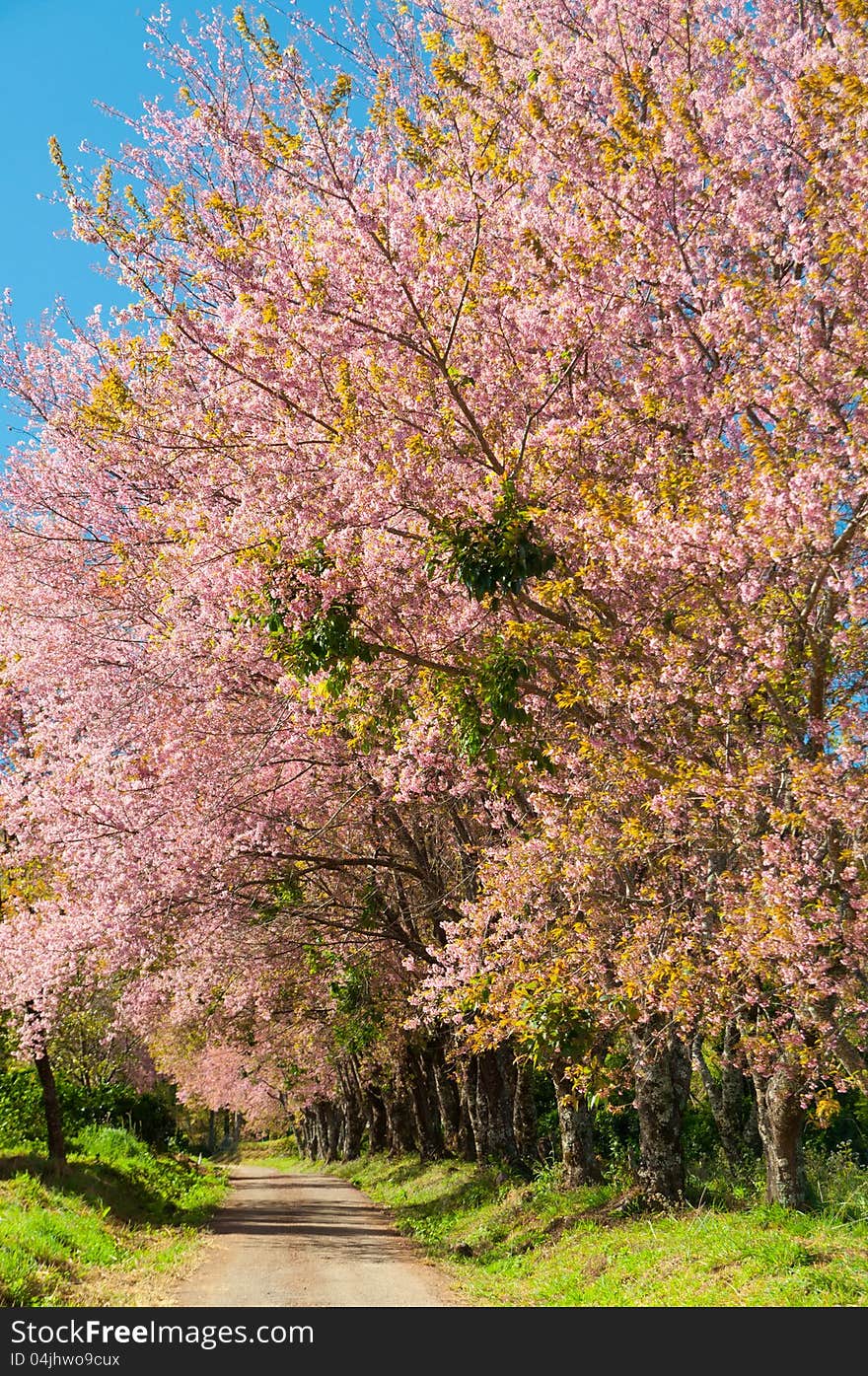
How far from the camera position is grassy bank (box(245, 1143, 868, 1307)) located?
870 cm

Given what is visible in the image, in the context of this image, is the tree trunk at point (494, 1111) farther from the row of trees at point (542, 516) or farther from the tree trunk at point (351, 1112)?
the tree trunk at point (351, 1112)

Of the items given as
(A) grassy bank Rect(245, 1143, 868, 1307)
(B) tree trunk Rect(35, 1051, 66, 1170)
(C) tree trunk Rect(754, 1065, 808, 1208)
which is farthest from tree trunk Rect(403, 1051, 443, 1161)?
(C) tree trunk Rect(754, 1065, 808, 1208)

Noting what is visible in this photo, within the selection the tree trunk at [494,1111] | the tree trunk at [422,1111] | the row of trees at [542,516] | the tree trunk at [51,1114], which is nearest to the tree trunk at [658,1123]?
the row of trees at [542,516]

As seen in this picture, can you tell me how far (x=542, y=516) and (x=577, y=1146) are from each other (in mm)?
11765

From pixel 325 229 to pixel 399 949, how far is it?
14.7 metres

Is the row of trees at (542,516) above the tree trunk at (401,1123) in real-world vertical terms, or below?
above

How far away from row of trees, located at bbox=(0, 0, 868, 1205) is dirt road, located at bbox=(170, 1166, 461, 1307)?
131 inches

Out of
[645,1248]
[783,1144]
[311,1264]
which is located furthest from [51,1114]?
[783,1144]

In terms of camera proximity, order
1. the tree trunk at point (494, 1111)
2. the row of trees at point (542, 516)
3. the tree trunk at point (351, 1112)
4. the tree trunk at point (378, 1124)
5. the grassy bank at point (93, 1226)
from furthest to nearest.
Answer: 1. the tree trunk at point (351, 1112)
2. the tree trunk at point (378, 1124)
3. the tree trunk at point (494, 1111)
4. the grassy bank at point (93, 1226)
5. the row of trees at point (542, 516)

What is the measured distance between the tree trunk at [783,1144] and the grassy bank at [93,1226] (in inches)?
280

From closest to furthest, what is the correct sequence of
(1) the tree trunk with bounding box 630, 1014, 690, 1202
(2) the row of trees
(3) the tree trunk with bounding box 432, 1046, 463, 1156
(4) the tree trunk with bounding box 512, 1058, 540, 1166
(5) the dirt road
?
1. (2) the row of trees
2. (5) the dirt road
3. (1) the tree trunk with bounding box 630, 1014, 690, 1202
4. (4) the tree trunk with bounding box 512, 1058, 540, 1166
5. (3) the tree trunk with bounding box 432, 1046, 463, 1156

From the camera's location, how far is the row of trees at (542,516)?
27.1 feet

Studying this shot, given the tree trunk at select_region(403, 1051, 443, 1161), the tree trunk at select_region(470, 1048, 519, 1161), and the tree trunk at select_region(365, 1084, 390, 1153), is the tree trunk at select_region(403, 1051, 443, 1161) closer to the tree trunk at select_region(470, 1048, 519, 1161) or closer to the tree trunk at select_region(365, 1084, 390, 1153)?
the tree trunk at select_region(470, 1048, 519, 1161)

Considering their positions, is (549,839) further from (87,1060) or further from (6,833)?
(87,1060)
